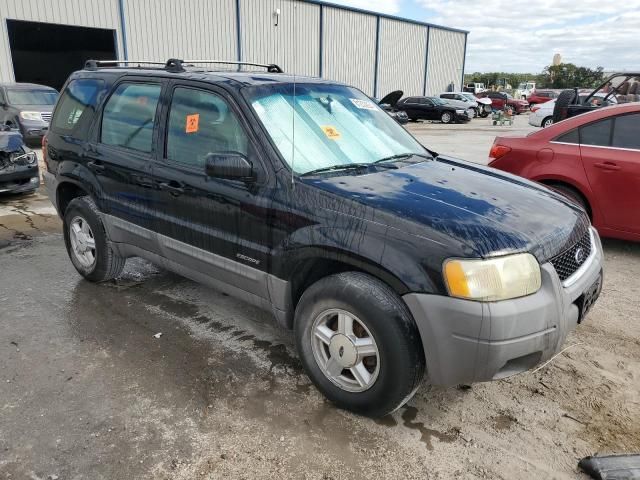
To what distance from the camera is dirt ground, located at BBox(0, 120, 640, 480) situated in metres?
2.49

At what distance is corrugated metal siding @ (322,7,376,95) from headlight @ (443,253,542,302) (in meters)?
27.2

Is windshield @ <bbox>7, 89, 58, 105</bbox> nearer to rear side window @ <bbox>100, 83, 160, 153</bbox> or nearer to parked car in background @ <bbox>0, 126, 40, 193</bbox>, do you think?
parked car in background @ <bbox>0, 126, 40, 193</bbox>

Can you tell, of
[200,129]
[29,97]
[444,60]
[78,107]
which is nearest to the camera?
[200,129]

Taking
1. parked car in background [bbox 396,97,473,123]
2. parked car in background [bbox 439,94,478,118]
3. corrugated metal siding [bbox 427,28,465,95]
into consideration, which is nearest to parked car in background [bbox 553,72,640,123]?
parked car in background [bbox 396,97,473,123]

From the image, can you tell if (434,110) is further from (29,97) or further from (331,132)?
(331,132)

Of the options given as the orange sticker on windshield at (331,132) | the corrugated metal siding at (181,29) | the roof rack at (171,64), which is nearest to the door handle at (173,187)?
the roof rack at (171,64)

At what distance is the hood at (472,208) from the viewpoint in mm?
2465

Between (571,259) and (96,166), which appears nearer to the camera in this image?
(571,259)

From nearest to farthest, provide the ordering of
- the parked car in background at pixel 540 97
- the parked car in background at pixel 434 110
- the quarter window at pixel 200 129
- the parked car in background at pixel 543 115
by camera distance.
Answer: the quarter window at pixel 200 129, the parked car in background at pixel 543 115, the parked car in background at pixel 434 110, the parked car in background at pixel 540 97

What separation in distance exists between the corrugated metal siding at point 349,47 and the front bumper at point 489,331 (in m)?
27.2

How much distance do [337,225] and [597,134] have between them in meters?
4.08

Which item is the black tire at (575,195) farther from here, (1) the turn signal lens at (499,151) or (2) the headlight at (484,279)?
(2) the headlight at (484,279)

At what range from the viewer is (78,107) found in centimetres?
443

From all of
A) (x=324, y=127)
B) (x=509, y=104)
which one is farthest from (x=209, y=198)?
(x=509, y=104)
